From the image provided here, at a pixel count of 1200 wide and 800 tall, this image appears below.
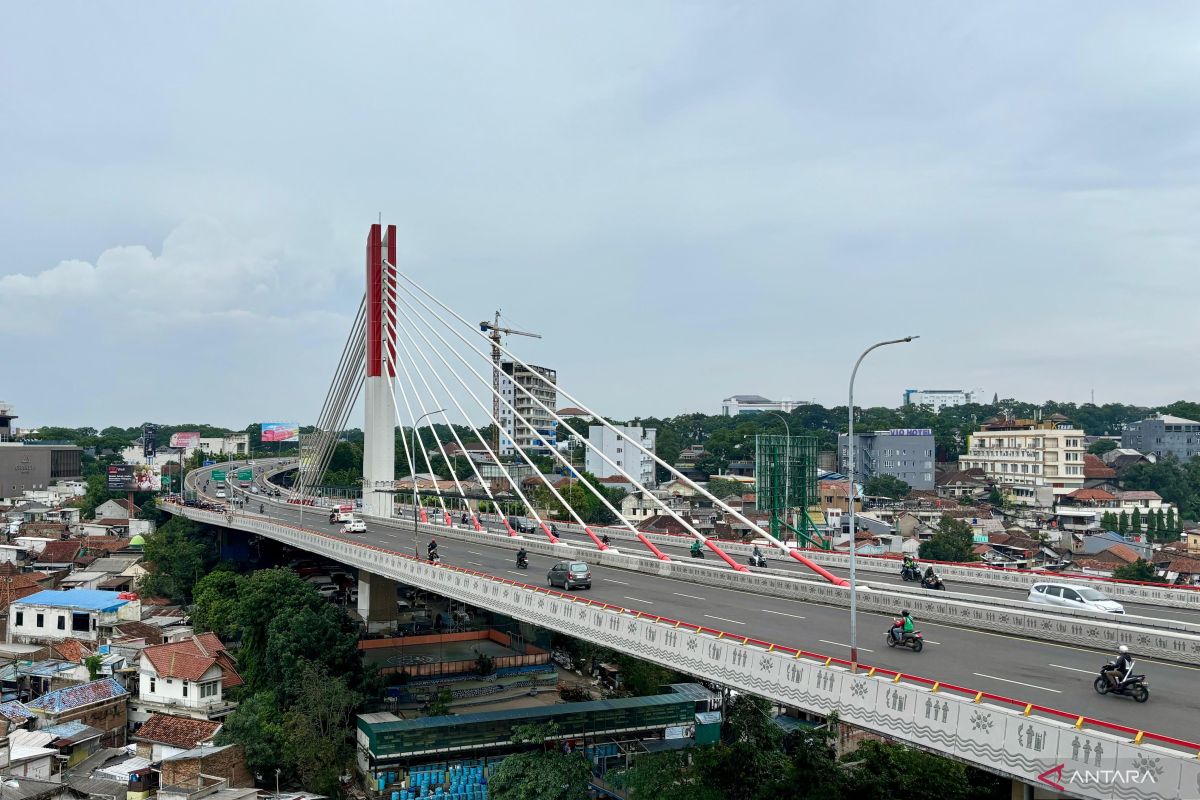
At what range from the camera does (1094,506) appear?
292ft

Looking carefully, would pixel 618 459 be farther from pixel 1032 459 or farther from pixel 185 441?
pixel 185 441

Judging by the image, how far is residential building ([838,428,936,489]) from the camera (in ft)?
352

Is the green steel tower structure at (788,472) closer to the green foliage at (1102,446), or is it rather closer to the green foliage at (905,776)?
the green foliage at (905,776)

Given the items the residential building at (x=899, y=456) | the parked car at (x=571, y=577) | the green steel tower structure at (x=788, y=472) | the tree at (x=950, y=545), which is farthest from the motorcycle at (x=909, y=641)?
the residential building at (x=899, y=456)

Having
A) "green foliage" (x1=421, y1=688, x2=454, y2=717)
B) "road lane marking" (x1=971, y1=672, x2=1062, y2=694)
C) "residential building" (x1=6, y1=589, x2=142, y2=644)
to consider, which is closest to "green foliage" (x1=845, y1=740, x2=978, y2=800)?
"road lane marking" (x1=971, y1=672, x2=1062, y2=694)

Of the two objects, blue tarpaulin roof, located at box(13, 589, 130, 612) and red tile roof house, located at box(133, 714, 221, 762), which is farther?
blue tarpaulin roof, located at box(13, 589, 130, 612)

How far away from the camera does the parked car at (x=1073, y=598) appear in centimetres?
2459

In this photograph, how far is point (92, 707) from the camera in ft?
132

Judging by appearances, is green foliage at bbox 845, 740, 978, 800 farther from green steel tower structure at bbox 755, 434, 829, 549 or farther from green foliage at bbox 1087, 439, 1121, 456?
green foliage at bbox 1087, 439, 1121, 456

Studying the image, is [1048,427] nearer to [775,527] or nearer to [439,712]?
[775,527]

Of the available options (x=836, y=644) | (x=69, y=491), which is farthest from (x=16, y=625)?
(x=69, y=491)

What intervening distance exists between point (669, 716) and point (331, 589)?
36934 mm

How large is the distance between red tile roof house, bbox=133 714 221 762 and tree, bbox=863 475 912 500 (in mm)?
75296

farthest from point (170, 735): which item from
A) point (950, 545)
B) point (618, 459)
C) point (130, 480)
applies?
point (618, 459)
